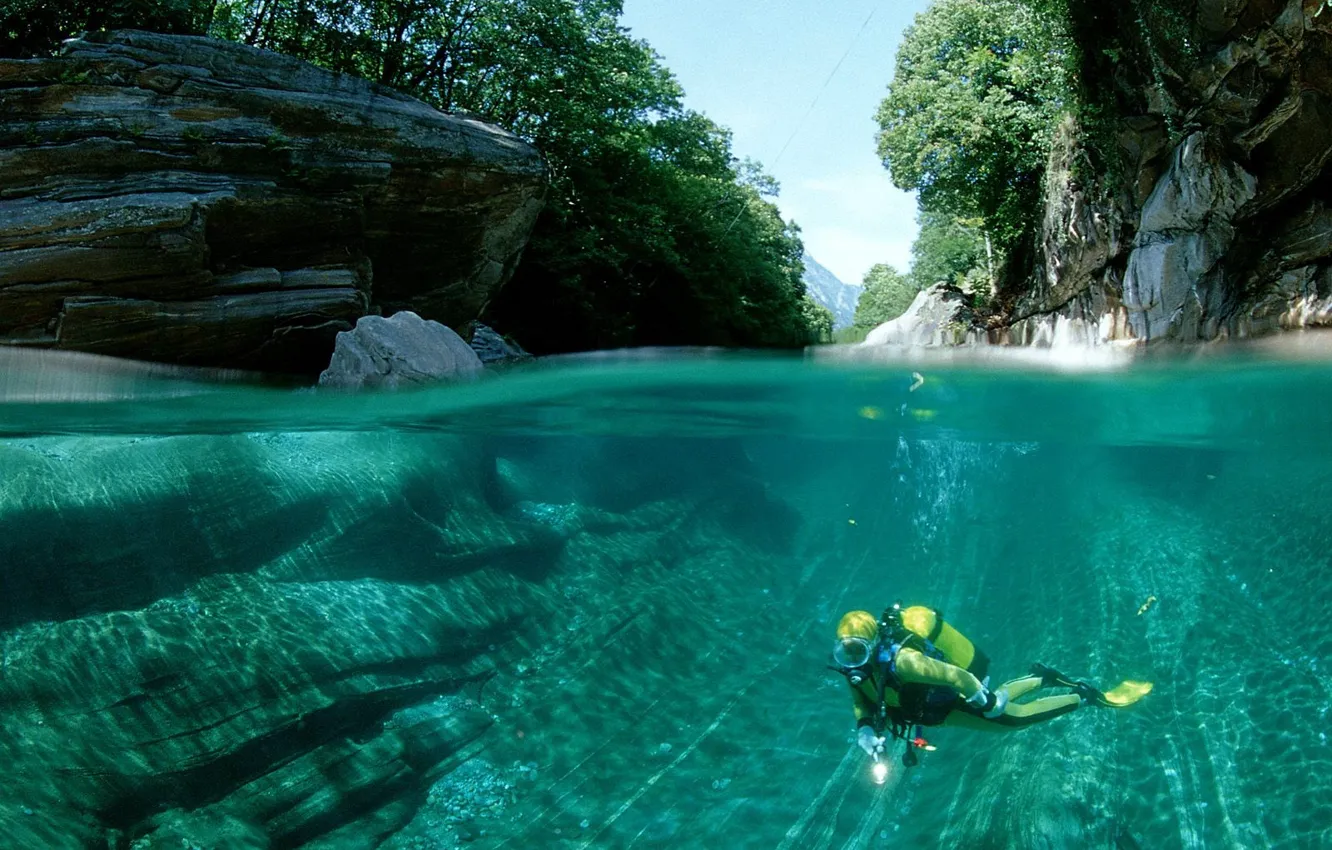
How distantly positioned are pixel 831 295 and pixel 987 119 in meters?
77.2

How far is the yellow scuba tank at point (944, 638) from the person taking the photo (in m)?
6.94

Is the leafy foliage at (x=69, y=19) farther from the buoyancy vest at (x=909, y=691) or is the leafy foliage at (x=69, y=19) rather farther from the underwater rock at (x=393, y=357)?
the buoyancy vest at (x=909, y=691)

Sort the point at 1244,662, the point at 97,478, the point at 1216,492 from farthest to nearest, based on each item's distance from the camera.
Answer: the point at 1216,492 < the point at 1244,662 < the point at 97,478

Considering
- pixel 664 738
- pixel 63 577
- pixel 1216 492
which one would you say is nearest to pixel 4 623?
pixel 63 577

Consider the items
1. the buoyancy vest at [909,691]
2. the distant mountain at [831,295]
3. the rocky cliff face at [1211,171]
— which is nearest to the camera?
the buoyancy vest at [909,691]

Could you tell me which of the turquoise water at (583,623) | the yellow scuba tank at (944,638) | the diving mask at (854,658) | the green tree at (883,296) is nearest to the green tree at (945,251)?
the green tree at (883,296)

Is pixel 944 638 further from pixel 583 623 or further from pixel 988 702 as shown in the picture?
pixel 583 623

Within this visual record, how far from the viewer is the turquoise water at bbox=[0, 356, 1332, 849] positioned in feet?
23.9

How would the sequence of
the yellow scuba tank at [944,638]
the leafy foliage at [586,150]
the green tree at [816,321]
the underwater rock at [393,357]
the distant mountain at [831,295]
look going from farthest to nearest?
the distant mountain at [831,295] < the green tree at [816,321] < the leafy foliage at [586,150] < the underwater rock at [393,357] < the yellow scuba tank at [944,638]

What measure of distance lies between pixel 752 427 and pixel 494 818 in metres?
8.82

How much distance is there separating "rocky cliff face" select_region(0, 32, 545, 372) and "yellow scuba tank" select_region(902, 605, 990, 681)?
11291mm

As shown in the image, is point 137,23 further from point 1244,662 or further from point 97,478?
point 1244,662

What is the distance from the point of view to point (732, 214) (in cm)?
2725

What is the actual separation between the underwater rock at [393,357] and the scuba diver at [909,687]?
8243 mm
